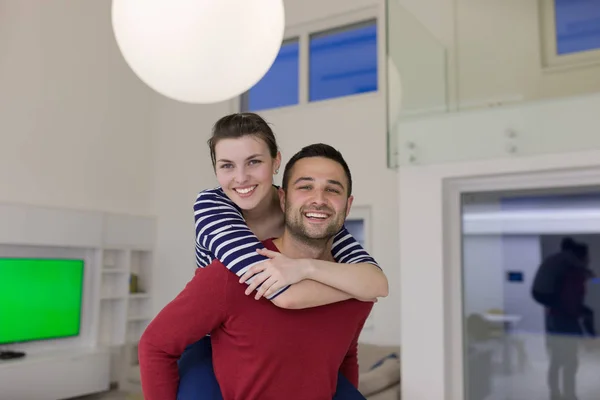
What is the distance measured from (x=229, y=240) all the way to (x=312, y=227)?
0.20m

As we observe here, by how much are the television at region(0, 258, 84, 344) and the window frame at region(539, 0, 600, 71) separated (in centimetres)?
428

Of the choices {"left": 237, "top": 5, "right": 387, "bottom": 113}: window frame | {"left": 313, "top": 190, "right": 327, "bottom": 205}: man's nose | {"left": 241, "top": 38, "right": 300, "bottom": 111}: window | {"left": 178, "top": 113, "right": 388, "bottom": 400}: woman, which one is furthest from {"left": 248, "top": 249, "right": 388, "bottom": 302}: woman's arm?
{"left": 241, "top": 38, "right": 300, "bottom": 111}: window

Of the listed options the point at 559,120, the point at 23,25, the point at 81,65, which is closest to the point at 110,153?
the point at 81,65

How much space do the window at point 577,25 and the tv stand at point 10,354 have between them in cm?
443

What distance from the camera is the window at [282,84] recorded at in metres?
5.53

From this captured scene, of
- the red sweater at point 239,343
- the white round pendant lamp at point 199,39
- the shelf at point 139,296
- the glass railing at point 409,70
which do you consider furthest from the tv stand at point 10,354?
the red sweater at point 239,343

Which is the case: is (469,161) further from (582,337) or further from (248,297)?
(248,297)

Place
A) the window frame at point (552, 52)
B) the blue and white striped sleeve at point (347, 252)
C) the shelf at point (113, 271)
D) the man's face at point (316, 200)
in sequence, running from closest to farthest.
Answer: the man's face at point (316, 200) < the blue and white striped sleeve at point (347, 252) < the window frame at point (552, 52) < the shelf at point (113, 271)

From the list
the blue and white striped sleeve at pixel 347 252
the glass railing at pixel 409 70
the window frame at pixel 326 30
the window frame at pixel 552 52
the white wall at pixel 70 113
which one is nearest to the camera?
the blue and white striped sleeve at pixel 347 252

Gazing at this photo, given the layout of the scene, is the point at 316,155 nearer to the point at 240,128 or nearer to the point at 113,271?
the point at 240,128

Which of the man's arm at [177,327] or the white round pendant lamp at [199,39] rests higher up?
the white round pendant lamp at [199,39]

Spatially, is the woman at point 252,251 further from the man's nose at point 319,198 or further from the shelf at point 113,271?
the shelf at point 113,271

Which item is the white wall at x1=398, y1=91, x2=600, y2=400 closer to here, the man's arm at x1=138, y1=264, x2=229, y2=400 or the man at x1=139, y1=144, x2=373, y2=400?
the man at x1=139, y1=144, x2=373, y2=400

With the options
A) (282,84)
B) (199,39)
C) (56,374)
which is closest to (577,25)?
(199,39)
